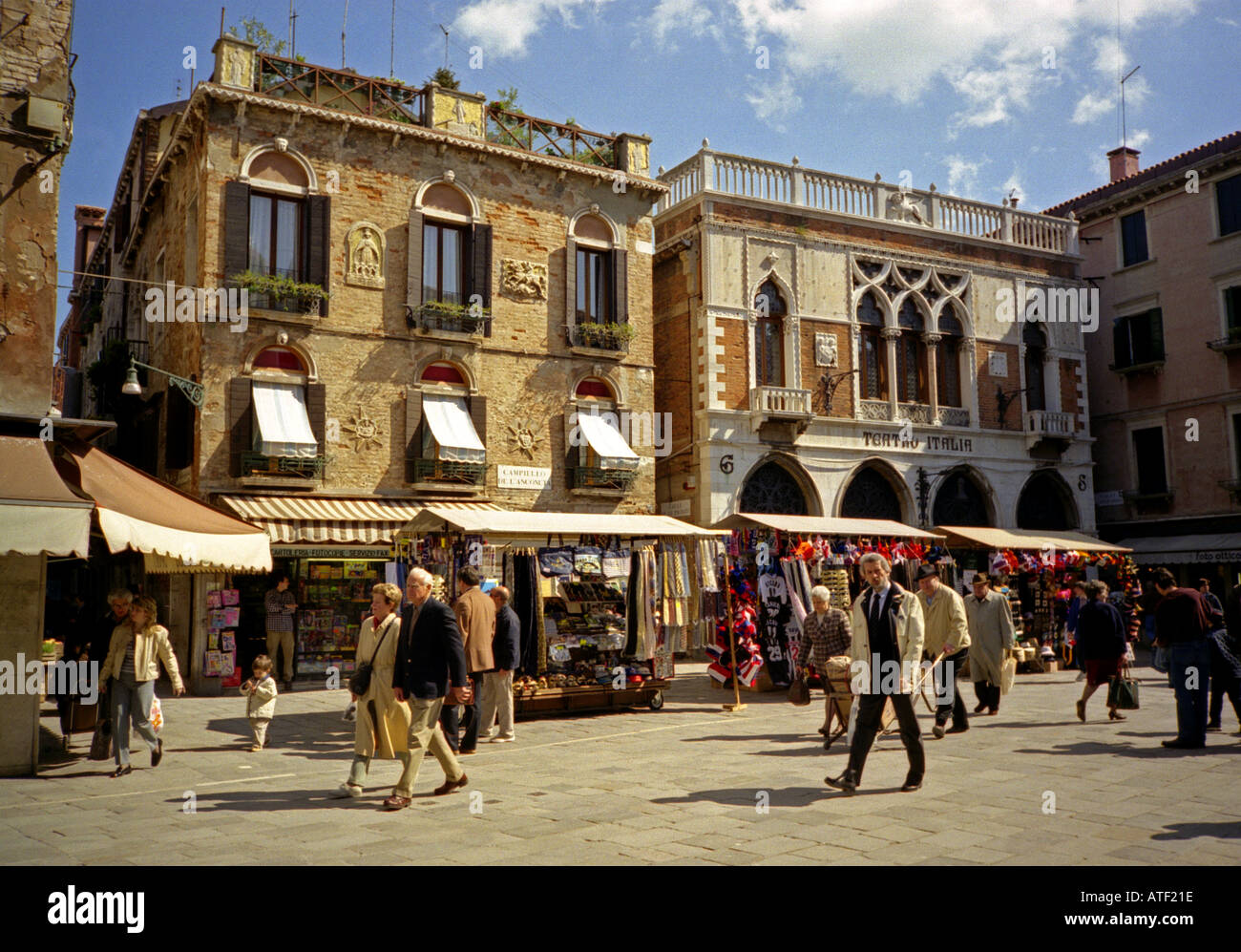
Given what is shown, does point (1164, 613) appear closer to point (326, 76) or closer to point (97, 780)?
point (97, 780)

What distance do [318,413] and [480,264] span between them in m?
4.46

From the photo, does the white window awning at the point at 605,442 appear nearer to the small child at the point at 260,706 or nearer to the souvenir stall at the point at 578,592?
the souvenir stall at the point at 578,592

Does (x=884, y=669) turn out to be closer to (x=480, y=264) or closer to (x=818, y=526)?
(x=818, y=526)

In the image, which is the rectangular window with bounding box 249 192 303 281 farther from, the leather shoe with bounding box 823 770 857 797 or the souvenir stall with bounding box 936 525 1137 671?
the leather shoe with bounding box 823 770 857 797

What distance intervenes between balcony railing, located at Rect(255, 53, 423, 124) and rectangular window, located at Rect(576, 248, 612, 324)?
438cm

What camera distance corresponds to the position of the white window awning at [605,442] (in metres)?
21.3

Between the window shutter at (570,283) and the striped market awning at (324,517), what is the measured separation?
5.32m

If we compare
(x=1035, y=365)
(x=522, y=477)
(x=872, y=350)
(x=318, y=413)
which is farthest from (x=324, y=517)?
(x=1035, y=365)

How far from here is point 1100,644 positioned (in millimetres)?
12281

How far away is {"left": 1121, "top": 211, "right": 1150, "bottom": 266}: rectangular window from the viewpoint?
29.5 meters

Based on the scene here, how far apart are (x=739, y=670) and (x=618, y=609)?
2.29m

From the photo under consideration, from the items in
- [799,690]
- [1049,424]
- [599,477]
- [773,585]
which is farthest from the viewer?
[1049,424]

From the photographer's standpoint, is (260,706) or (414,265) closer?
(260,706)

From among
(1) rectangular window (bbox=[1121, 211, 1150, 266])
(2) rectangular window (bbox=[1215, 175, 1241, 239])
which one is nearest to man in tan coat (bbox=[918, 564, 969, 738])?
(2) rectangular window (bbox=[1215, 175, 1241, 239])
